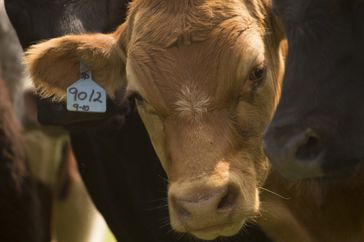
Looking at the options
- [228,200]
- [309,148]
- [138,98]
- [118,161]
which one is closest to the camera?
[309,148]

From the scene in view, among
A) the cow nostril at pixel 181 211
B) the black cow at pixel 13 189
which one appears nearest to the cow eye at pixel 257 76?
the cow nostril at pixel 181 211

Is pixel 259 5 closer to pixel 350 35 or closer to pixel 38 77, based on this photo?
pixel 350 35

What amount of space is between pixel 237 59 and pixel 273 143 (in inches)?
18.1

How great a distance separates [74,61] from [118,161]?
947mm

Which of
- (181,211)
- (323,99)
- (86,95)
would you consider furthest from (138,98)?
(323,99)

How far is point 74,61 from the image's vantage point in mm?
6125

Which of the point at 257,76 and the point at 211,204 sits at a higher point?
the point at 257,76

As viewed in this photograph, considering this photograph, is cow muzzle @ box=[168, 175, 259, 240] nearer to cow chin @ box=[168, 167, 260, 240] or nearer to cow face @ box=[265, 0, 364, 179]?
cow chin @ box=[168, 167, 260, 240]

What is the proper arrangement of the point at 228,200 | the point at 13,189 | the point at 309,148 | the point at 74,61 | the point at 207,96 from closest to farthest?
the point at 309,148
the point at 228,200
the point at 207,96
the point at 74,61
the point at 13,189

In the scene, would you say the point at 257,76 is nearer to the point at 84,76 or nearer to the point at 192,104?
the point at 192,104

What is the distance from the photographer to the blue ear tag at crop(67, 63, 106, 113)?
242 inches

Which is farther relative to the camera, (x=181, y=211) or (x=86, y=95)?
(x=86, y=95)

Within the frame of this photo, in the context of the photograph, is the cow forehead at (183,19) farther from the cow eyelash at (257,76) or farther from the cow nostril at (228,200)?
the cow nostril at (228,200)

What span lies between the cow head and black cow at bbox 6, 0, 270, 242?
581 millimetres
